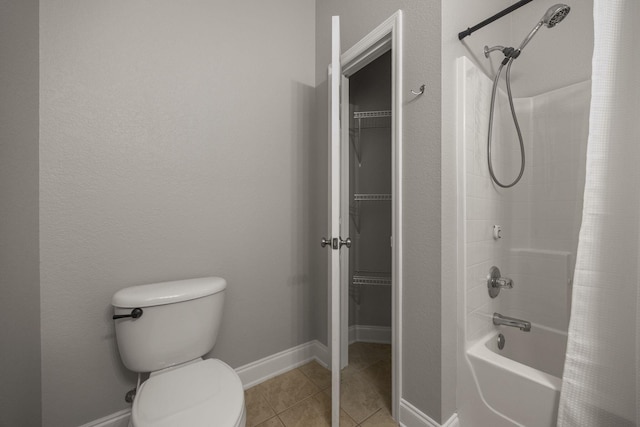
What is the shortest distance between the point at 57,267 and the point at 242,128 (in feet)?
3.53

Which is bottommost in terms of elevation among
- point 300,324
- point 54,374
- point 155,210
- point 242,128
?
point 300,324

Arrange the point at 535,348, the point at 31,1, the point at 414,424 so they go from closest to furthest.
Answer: the point at 31,1 < the point at 414,424 < the point at 535,348

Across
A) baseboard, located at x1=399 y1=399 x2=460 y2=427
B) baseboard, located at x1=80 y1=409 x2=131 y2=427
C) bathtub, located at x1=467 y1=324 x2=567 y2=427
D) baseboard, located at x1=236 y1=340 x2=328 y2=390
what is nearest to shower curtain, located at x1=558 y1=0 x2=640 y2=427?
bathtub, located at x1=467 y1=324 x2=567 y2=427

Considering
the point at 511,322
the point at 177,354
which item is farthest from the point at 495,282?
the point at 177,354

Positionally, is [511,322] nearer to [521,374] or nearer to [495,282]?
[495,282]

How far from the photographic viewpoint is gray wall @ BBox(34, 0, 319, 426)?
1053 millimetres

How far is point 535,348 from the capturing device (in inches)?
57.1

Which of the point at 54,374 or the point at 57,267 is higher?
the point at 57,267

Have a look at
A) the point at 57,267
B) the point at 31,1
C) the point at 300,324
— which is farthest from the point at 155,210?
the point at 300,324

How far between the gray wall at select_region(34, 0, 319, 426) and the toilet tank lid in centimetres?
12

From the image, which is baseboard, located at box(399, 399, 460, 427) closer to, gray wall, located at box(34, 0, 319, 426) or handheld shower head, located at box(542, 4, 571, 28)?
gray wall, located at box(34, 0, 319, 426)

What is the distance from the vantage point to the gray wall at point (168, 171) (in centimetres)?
105

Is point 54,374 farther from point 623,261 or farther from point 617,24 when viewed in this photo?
point 617,24

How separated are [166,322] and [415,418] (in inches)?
48.7
